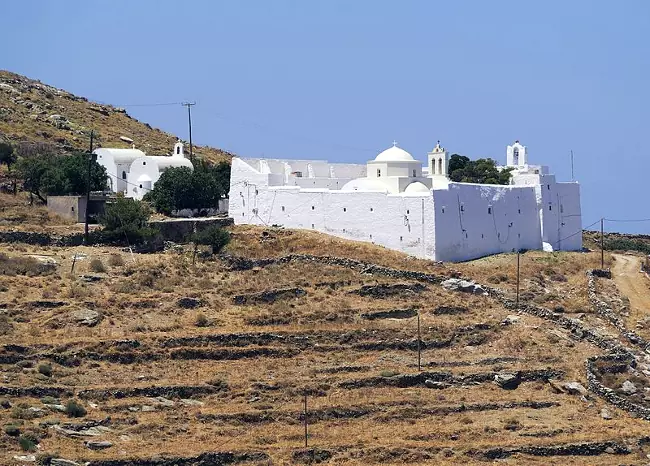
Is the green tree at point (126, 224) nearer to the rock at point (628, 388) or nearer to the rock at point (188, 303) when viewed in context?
the rock at point (188, 303)

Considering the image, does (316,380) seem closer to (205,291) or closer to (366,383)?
(366,383)

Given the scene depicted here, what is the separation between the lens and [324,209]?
62.0 meters

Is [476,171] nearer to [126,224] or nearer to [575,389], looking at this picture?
[126,224]

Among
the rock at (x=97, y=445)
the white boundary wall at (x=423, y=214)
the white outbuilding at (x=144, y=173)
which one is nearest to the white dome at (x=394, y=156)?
the white boundary wall at (x=423, y=214)

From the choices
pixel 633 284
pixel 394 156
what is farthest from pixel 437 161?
pixel 633 284

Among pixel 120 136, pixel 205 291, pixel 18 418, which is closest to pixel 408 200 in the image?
pixel 205 291

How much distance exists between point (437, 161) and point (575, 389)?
24.2 metres

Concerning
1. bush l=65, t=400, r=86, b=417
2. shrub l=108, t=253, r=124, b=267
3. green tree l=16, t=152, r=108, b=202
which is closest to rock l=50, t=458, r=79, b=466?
bush l=65, t=400, r=86, b=417

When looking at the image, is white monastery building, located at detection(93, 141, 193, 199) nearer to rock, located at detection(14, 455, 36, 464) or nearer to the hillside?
the hillside

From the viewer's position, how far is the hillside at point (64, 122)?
266 ft

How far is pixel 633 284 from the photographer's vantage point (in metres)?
61.0

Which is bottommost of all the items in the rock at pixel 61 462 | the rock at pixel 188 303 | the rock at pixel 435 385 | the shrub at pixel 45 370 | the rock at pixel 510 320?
the rock at pixel 61 462

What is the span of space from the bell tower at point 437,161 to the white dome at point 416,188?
598 centimetres

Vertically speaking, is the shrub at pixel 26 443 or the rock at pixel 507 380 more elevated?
the rock at pixel 507 380
